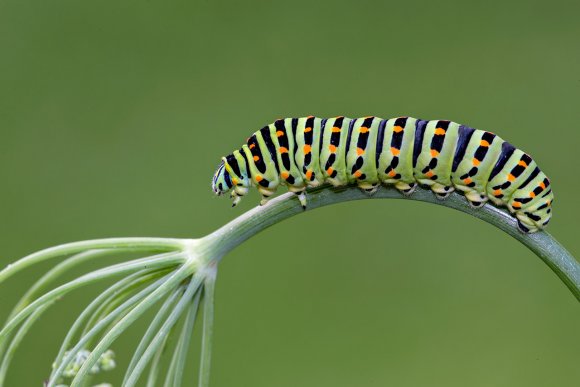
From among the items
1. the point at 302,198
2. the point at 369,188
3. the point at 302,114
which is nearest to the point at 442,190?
the point at 369,188

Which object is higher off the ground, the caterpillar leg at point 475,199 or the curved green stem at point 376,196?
the caterpillar leg at point 475,199

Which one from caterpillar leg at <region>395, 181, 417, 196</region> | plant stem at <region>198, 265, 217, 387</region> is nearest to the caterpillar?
caterpillar leg at <region>395, 181, 417, 196</region>

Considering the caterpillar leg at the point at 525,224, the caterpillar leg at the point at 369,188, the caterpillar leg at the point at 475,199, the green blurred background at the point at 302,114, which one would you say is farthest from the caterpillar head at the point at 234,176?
the green blurred background at the point at 302,114

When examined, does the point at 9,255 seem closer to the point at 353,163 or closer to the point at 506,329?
the point at 506,329

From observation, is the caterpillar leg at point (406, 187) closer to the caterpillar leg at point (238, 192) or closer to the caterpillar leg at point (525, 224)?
the caterpillar leg at point (525, 224)

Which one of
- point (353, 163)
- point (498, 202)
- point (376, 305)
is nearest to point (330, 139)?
point (353, 163)

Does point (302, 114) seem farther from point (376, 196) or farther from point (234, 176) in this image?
point (376, 196)
